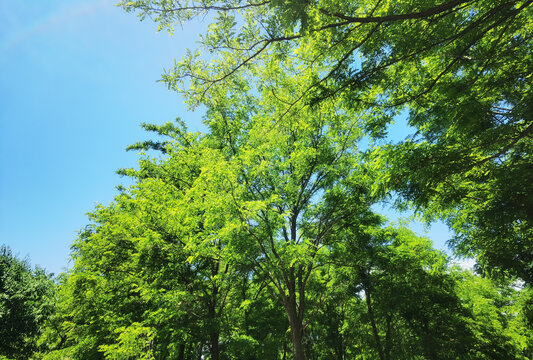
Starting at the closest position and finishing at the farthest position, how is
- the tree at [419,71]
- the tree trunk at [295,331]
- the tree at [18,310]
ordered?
the tree at [419,71] < the tree trunk at [295,331] < the tree at [18,310]

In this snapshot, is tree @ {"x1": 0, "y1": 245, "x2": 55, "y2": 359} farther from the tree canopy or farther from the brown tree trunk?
the brown tree trunk

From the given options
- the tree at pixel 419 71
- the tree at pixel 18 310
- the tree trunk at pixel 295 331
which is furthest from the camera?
the tree at pixel 18 310

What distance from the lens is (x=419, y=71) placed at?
5.14 m

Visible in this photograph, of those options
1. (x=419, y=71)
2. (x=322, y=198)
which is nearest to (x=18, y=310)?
(x=322, y=198)

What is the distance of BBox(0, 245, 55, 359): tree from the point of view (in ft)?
43.6

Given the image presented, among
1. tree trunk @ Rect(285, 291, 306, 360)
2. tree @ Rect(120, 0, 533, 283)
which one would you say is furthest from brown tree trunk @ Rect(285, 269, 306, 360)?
tree @ Rect(120, 0, 533, 283)

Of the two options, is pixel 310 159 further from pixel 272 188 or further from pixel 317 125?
pixel 272 188

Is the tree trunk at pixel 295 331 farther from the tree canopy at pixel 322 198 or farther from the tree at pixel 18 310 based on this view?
the tree at pixel 18 310

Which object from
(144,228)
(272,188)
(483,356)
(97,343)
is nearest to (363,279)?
(483,356)

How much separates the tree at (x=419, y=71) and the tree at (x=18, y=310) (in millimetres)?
18059

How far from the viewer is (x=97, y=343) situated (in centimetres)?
1207

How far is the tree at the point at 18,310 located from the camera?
13281mm

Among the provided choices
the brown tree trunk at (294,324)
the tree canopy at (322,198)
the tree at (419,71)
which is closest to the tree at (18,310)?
the tree canopy at (322,198)

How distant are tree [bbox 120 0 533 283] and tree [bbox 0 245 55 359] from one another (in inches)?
711
